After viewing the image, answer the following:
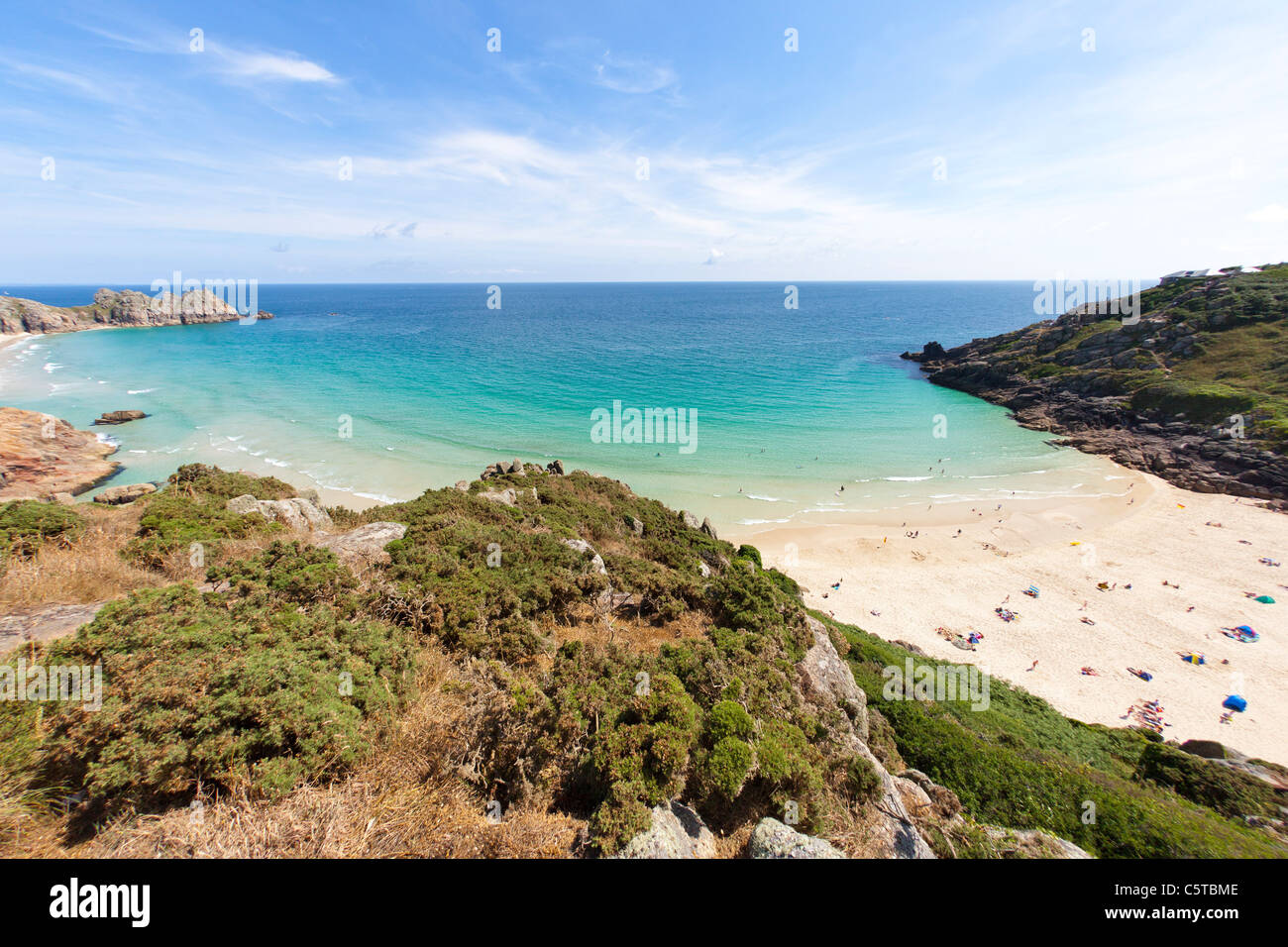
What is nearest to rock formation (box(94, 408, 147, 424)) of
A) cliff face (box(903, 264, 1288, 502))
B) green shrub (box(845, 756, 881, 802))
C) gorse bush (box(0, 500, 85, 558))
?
gorse bush (box(0, 500, 85, 558))

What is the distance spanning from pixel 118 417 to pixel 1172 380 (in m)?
105

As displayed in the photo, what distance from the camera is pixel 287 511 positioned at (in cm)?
1542

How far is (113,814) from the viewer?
201 inches

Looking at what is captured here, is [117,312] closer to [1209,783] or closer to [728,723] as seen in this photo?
[728,723]

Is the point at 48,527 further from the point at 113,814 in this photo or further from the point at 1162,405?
the point at 1162,405

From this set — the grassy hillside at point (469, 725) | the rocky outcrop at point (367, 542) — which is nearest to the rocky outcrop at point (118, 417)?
the grassy hillside at point (469, 725)

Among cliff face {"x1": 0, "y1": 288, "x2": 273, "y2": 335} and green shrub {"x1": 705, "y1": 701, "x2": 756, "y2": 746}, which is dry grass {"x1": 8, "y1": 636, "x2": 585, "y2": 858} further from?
cliff face {"x1": 0, "y1": 288, "x2": 273, "y2": 335}

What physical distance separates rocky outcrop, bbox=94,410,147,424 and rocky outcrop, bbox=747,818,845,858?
211 feet

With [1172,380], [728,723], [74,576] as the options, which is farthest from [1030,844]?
[1172,380]

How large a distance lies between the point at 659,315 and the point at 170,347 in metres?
116

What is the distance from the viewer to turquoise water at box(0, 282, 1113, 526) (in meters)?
37.4

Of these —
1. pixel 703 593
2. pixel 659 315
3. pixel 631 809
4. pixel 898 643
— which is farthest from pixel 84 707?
pixel 659 315

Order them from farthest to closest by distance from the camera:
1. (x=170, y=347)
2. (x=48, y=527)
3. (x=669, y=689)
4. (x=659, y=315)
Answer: (x=659, y=315) < (x=170, y=347) < (x=48, y=527) < (x=669, y=689)

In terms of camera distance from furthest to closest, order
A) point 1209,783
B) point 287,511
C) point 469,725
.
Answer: point 287,511 → point 1209,783 → point 469,725
